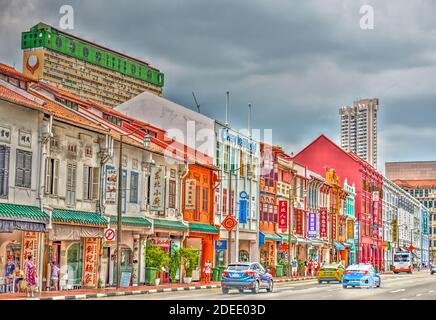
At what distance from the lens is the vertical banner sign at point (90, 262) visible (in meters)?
46.0

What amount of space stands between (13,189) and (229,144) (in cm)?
3144

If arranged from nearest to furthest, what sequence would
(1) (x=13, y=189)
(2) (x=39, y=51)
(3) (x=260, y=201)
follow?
(1) (x=13, y=189) < (3) (x=260, y=201) < (2) (x=39, y=51)

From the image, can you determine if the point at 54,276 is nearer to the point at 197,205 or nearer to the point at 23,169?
the point at 23,169

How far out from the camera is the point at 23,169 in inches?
1598

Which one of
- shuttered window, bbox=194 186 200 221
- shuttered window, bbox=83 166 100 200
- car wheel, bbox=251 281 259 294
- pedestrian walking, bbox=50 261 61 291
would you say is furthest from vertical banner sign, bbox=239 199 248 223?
pedestrian walking, bbox=50 261 61 291

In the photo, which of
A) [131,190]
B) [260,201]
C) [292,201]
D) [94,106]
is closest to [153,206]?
[131,190]

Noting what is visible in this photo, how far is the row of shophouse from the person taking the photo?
41.0 meters

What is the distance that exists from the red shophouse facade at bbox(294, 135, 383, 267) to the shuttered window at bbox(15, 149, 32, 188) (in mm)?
71035

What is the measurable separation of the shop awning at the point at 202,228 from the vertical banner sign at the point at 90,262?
1337 centimetres

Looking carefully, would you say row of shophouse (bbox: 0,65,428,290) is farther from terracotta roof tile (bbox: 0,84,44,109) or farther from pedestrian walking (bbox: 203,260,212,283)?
pedestrian walking (bbox: 203,260,212,283)

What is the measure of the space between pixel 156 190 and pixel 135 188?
7.00 ft

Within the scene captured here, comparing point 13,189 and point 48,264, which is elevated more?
point 13,189

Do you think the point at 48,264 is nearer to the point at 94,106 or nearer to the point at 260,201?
the point at 94,106

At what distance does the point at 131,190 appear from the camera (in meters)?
51.1
